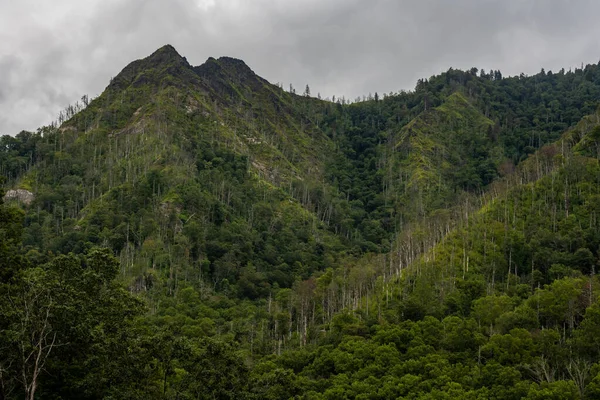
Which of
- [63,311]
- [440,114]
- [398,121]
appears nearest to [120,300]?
[63,311]

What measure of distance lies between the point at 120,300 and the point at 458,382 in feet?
98.9

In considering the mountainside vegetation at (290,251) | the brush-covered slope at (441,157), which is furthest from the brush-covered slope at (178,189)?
the brush-covered slope at (441,157)

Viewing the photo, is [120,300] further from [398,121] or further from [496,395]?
[398,121]

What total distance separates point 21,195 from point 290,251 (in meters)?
58.2

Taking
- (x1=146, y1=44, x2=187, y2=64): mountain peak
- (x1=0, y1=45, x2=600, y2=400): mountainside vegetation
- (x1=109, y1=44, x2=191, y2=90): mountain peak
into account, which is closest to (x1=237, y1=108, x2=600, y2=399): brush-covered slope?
(x1=0, y1=45, x2=600, y2=400): mountainside vegetation

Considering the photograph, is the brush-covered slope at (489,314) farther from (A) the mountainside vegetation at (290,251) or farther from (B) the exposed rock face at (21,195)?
(B) the exposed rock face at (21,195)

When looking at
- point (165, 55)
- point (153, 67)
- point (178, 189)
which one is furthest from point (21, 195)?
point (165, 55)

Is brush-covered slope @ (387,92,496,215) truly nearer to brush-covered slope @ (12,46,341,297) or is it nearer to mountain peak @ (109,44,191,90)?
brush-covered slope @ (12,46,341,297)

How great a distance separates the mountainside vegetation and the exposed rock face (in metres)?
2.14

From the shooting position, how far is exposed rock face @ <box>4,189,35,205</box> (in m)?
112

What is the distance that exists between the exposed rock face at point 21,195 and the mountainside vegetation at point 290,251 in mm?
2137

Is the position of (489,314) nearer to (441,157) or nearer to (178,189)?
(178,189)

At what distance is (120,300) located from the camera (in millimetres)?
36594

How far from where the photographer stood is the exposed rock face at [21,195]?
11224 cm
